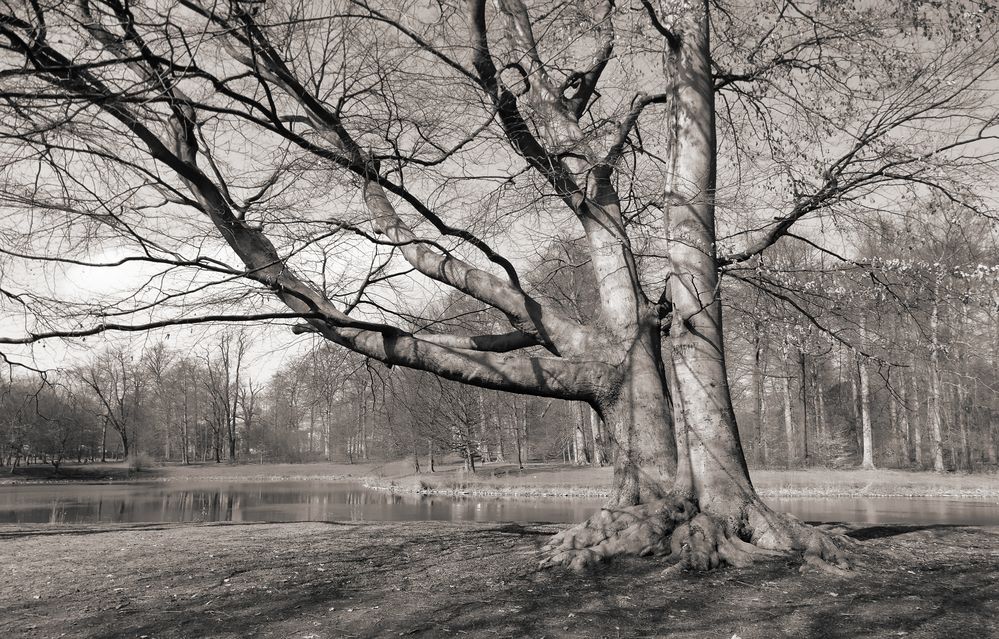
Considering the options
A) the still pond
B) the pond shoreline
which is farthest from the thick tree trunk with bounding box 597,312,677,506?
the pond shoreline

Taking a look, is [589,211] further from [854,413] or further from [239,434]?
[239,434]

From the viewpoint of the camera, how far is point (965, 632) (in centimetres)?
351

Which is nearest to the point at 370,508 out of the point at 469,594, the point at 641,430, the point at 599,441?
the point at 599,441

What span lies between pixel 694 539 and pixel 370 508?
49.6 ft

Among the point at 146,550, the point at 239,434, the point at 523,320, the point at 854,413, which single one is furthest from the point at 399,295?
the point at 239,434

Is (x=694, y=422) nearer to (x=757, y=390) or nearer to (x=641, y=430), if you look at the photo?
(x=641, y=430)

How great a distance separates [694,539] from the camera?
17.0 feet

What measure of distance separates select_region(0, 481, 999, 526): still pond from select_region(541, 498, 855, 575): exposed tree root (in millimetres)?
7501

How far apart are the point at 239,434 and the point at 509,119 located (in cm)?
A: 5169

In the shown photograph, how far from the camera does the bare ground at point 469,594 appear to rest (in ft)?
12.3

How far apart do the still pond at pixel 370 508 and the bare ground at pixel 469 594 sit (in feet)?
24.3

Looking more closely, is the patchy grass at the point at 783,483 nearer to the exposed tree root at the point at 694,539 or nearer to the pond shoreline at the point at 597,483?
the pond shoreline at the point at 597,483

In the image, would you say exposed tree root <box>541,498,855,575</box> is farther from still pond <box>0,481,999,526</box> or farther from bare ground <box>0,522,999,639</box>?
still pond <box>0,481,999,526</box>

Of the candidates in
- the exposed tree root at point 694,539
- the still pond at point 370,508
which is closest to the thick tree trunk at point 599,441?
the still pond at point 370,508
